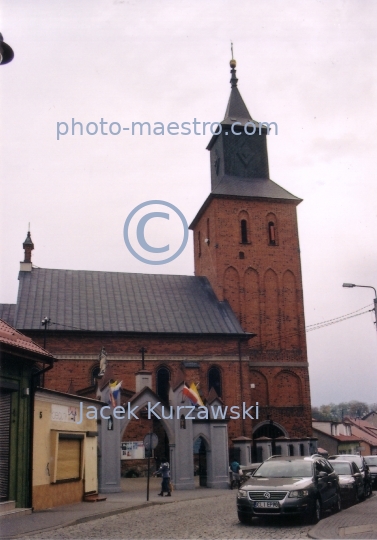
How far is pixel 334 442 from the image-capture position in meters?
59.8

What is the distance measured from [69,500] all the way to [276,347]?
21.1m

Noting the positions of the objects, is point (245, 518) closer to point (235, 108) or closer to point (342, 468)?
point (342, 468)

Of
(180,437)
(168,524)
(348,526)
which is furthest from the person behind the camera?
(180,437)

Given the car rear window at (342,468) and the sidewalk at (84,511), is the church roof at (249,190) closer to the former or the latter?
the sidewalk at (84,511)

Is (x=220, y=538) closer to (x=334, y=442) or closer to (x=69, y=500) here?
(x=69, y=500)

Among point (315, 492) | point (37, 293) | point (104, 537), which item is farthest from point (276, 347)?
point (104, 537)

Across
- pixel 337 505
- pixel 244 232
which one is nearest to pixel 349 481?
pixel 337 505

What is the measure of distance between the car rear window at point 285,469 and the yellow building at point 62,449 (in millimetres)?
5929

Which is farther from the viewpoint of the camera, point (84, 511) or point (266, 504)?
point (84, 511)

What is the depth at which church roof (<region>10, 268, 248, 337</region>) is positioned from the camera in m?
33.6

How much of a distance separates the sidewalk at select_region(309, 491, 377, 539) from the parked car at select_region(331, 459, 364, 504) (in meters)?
1.79

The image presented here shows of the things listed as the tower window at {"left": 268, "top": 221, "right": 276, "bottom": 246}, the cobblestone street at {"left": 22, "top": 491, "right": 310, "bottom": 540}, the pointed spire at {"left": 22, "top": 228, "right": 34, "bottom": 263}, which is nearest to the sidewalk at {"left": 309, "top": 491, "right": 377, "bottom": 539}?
the cobblestone street at {"left": 22, "top": 491, "right": 310, "bottom": 540}

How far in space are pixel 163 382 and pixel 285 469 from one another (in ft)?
66.1

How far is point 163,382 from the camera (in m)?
33.8
